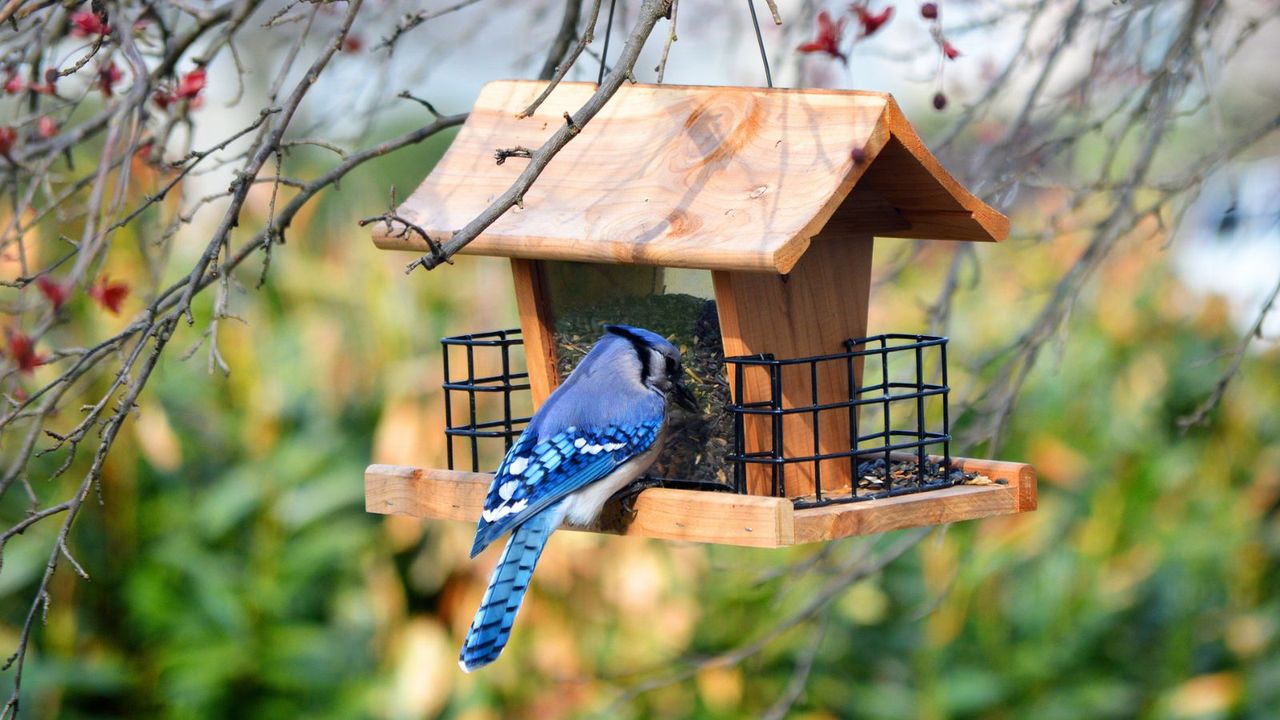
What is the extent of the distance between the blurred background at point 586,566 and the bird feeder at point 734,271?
1.88m

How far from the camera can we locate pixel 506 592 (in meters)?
2.86

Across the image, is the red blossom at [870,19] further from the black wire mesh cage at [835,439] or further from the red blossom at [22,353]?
the red blossom at [22,353]

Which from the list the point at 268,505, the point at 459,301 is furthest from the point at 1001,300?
the point at 268,505

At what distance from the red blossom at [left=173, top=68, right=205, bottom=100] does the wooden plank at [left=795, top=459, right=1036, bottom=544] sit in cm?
158

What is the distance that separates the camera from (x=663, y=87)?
3.14 metres

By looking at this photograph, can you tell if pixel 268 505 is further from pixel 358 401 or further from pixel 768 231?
pixel 768 231

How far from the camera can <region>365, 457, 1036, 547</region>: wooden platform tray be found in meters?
2.67

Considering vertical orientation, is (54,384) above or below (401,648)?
above

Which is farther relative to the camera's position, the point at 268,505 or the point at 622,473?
the point at 268,505

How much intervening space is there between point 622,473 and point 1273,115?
6.85 feet

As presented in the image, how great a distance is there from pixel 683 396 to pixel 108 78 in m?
1.47

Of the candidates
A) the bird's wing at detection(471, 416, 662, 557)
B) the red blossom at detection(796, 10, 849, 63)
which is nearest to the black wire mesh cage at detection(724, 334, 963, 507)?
the bird's wing at detection(471, 416, 662, 557)

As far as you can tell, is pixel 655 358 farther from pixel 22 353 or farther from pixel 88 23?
pixel 88 23

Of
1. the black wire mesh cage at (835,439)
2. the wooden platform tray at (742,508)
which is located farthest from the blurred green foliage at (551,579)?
the wooden platform tray at (742,508)
